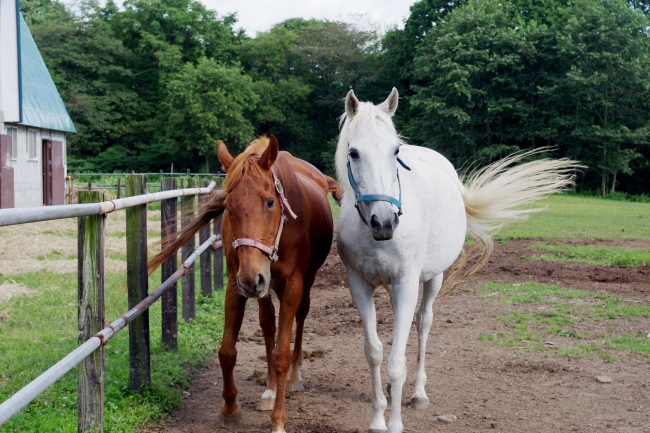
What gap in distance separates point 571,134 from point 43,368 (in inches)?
1442

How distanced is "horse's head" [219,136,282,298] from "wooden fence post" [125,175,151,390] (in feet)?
2.94

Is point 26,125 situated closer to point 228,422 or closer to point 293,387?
point 293,387

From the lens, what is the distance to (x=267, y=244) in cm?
310

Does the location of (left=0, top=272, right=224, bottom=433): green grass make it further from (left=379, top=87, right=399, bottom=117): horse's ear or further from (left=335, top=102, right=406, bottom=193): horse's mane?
(left=379, top=87, right=399, bottom=117): horse's ear

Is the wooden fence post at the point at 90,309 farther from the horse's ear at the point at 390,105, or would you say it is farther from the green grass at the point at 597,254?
the green grass at the point at 597,254

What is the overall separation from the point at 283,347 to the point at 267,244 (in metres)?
0.76

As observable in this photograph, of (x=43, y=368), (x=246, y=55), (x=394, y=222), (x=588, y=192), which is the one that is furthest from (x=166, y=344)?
(x=246, y=55)

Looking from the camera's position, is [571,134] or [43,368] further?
[571,134]

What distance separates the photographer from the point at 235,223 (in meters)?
3.08

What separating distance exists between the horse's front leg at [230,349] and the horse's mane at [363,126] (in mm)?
970

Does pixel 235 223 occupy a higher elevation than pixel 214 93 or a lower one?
lower

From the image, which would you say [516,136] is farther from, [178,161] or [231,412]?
[231,412]

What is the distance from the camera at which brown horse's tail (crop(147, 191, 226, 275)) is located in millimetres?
3736

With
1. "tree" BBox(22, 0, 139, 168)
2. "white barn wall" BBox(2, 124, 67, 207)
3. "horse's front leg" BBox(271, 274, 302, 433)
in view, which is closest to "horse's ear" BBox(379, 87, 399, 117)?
"horse's front leg" BBox(271, 274, 302, 433)
